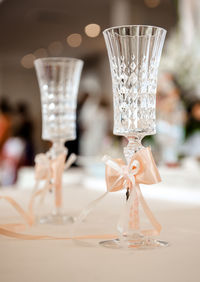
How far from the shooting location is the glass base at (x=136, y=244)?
2.69 feet

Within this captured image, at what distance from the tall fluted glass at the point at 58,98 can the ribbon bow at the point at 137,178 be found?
1.02 ft

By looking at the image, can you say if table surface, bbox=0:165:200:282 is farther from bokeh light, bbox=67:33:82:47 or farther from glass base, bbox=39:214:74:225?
bokeh light, bbox=67:33:82:47

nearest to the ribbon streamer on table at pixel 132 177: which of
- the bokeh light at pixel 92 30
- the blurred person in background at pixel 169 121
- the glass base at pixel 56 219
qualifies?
the glass base at pixel 56 219

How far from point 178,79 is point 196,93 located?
0.52ft

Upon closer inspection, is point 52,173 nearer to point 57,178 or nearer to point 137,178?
point 57,178

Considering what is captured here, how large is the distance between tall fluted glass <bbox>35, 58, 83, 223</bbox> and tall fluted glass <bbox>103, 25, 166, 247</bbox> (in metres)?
0.28

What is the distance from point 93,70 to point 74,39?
0.73m

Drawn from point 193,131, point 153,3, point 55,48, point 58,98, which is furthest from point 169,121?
point 55,48

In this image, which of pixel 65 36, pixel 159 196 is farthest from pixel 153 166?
pixel 65 36

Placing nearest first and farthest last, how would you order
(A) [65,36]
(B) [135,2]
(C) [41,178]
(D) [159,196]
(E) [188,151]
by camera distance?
(C) [41,178], (D) [159,196], (E) [188,151], (B) [135,2], (A) [65,36]

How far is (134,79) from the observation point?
0.88 m

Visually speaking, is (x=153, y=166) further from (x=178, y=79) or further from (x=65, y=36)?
(x=65, y=36)

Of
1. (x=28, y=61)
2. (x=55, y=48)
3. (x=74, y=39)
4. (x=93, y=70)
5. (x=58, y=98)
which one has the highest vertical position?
(x=74, y=39)

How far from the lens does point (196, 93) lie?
3141 mm
